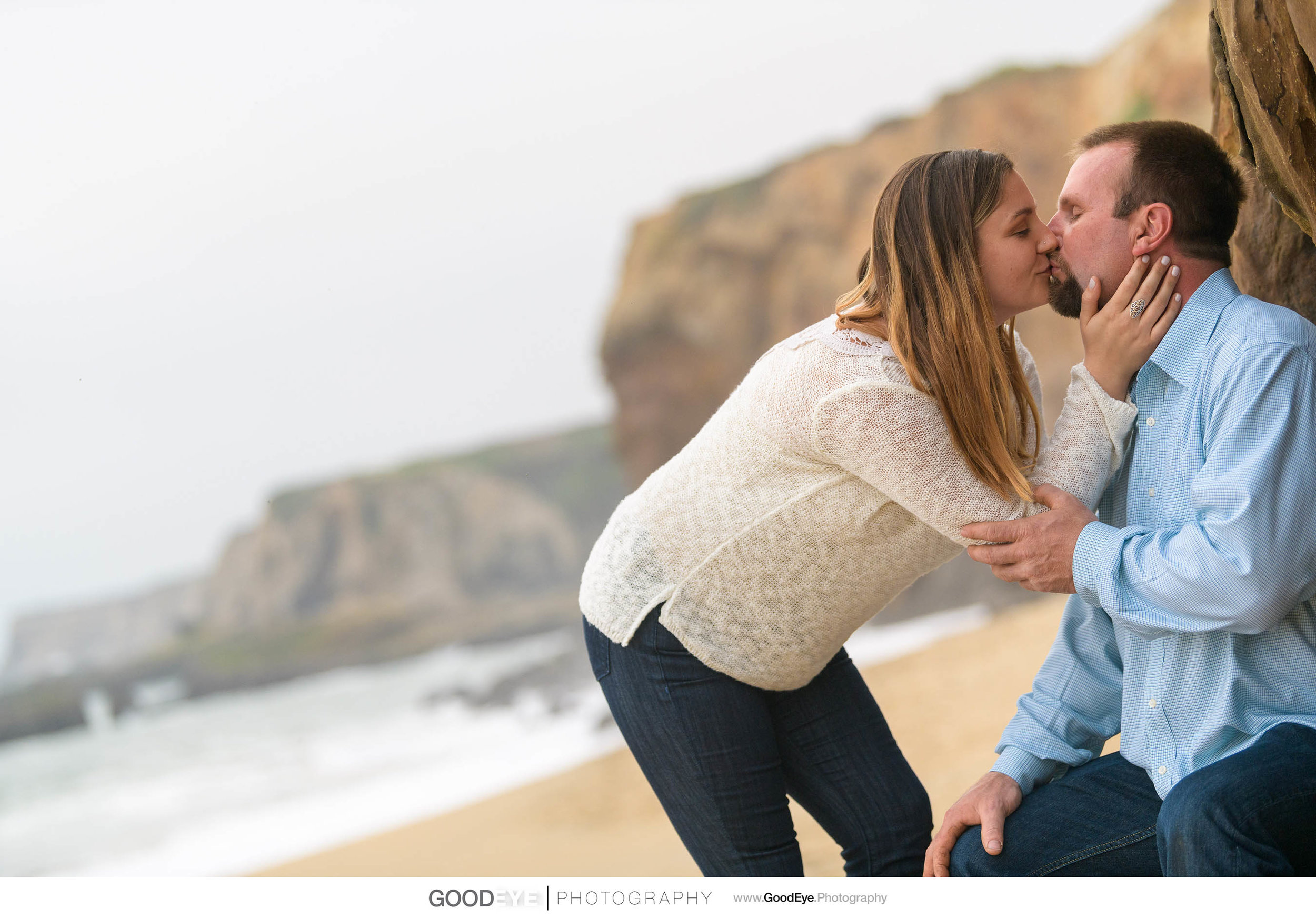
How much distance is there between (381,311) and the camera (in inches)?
1221

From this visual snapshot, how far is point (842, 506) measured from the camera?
1720 mm

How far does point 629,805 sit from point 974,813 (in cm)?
593

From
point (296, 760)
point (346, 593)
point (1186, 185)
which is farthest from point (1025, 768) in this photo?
point (346, 593)

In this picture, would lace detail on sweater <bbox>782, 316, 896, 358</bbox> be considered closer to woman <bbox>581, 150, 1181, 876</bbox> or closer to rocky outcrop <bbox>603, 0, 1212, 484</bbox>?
woman <bbox>581, 150, 1181, 876</bbox>

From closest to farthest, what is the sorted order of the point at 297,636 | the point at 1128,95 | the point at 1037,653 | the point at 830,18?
1. the point at 1037,653
2. the point at 1128,95
3. the point at 297,636
4. the point at 830,18

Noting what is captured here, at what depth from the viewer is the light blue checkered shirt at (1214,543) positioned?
147 centimetres

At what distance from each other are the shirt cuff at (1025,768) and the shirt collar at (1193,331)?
672mm

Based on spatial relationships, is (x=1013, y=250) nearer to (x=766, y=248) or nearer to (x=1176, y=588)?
(x=1176, y=588)

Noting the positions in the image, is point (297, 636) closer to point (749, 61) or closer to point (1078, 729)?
point (749, 61)

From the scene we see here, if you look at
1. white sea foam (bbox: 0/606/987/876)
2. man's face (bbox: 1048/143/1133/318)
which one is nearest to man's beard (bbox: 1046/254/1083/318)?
man's face (bbox: 1048/143/1133/318)

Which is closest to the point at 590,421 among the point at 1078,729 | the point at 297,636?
the point at 297,636

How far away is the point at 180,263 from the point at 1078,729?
31839 millimetres

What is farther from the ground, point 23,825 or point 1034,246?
point 1034,246

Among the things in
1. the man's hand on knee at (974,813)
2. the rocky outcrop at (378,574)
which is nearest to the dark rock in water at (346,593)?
the rocky outcrop at (378,574)
